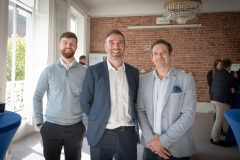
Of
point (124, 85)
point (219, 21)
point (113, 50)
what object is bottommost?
point (124, 85)

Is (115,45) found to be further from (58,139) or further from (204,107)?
(204,107)

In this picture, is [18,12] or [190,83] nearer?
[190,83]

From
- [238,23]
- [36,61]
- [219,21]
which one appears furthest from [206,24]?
[36,61]

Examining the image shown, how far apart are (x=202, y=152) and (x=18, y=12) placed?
487 centimetres

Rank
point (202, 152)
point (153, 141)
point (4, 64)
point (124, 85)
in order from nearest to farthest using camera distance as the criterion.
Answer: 1. point (153, 141)
2. point (124, 85)
3. point (4, 64)
4. point (202, 152)

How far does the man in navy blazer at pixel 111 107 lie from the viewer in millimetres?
1549

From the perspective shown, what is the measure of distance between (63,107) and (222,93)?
3091 millimetres

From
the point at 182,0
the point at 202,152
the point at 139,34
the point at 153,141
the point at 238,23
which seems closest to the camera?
the point at 153,141

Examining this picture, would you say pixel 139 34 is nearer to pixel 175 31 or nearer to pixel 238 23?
pixel 175 31

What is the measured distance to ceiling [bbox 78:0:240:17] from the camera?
244 inches

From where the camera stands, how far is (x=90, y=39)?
7.32 metres

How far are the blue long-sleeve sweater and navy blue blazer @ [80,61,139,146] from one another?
333mm

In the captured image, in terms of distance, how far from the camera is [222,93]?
142 inches

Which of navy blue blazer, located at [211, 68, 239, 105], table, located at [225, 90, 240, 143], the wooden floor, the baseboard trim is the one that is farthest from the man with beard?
the baseboard trim
